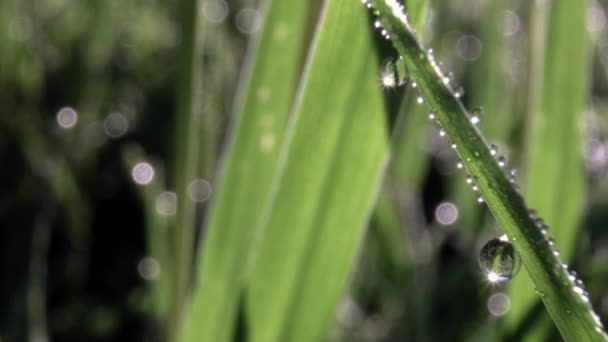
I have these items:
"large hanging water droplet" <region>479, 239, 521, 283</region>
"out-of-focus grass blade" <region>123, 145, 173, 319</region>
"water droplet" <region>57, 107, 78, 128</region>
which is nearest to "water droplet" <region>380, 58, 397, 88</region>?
"large hanging water droplet" <region>479, 239, 521, 283</region>

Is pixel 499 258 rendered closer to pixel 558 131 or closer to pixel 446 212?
pixel 558 131

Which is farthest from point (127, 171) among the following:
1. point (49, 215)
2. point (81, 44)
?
point (81, 44)

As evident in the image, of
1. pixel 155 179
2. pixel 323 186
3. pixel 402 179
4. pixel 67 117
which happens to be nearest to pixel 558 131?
pixel 323 186

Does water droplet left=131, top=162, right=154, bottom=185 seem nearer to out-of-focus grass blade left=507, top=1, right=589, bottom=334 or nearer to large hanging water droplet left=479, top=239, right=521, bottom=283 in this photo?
out-of-focus grass blade left=507, top=1, right=589, bottom=334

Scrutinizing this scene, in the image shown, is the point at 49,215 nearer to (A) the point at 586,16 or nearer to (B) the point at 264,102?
(B) the point at 264,102

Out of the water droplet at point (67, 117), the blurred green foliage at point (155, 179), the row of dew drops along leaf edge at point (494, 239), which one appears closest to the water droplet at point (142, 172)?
the blurred green foliage at point (155, 179)
